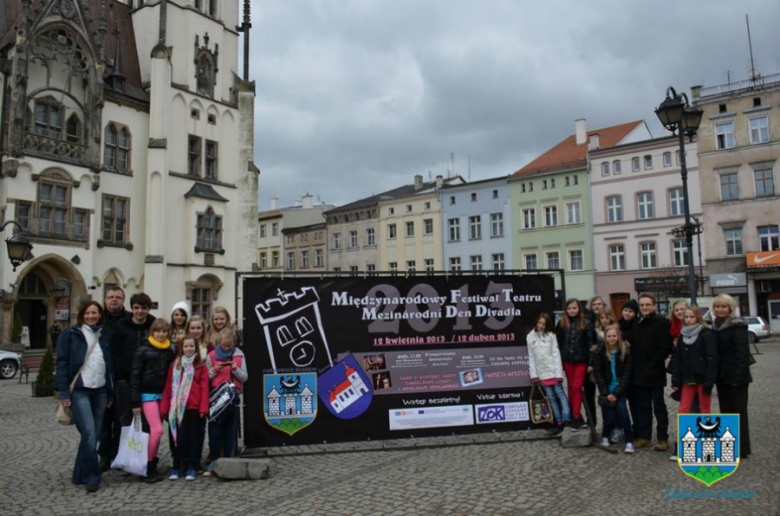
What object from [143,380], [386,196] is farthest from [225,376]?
[386,196]

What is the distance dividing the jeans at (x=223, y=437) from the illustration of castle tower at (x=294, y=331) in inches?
38.9

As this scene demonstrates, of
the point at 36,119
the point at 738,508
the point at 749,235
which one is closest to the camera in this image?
the point at 738,508

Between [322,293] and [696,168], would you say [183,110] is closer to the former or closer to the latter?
[322,293]

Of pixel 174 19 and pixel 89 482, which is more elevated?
pixel 174 19

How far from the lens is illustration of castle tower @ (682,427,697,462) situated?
236 inches

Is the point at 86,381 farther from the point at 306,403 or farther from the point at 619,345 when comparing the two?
the point at 619,345

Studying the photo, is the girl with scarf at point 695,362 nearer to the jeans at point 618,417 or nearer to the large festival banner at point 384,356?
the jeans at point 618,417

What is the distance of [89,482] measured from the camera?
675 cm

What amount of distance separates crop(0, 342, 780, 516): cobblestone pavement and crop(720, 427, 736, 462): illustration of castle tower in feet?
1.22

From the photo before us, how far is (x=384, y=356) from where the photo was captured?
887 cm

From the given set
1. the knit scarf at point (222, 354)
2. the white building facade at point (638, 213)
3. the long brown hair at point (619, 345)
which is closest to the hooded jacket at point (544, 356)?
the long brown hair at point (619, 345)

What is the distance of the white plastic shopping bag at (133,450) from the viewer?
7.03 meters

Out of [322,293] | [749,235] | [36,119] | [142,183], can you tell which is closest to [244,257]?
[142,183]

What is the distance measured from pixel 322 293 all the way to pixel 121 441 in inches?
117
